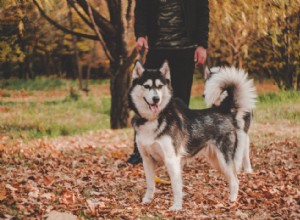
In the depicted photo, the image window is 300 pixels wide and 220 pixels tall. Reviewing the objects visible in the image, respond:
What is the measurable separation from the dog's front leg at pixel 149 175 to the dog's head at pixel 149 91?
49 centimetres

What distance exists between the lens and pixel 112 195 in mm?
5328

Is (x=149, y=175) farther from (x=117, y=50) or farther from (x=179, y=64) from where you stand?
(x=117, y=50)

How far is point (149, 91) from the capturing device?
15.1 ft

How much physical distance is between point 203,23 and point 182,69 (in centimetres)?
57

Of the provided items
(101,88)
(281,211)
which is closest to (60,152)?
(281,211)

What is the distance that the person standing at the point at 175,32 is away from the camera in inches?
218

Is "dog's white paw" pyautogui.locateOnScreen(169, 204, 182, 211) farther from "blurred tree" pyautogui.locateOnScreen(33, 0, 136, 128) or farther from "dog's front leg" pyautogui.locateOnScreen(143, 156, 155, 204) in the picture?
"blurred tree" pyautogui.locateOnScreen(33, 0, 136, 128)

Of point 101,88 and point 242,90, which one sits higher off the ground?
point 242,90

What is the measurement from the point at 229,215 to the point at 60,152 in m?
4.36

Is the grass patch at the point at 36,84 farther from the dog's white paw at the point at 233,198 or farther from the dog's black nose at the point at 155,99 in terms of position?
the dog's black nose at the point at 155,99

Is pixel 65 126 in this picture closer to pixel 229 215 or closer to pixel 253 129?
pixel 253 129

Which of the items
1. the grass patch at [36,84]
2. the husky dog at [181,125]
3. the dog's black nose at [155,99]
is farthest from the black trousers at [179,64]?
the grass patch at [36,84]

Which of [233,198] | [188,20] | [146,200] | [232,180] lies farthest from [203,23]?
[146,200]

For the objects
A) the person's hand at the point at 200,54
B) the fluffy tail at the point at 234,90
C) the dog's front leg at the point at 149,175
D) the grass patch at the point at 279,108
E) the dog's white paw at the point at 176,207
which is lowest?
the grass patch at the point at 279,108
